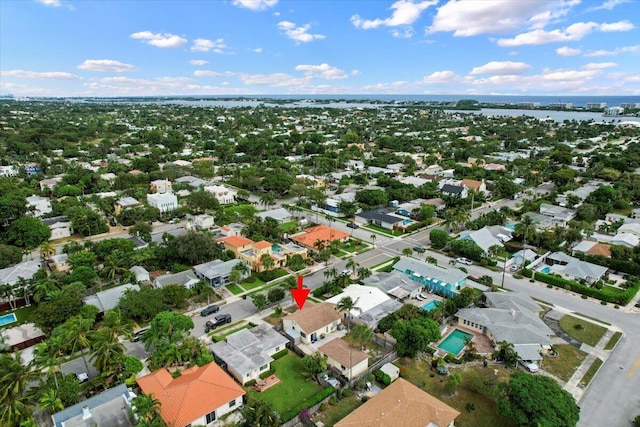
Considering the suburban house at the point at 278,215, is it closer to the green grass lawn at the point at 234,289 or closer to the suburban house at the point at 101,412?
the green grass lawn at the point at 234,289

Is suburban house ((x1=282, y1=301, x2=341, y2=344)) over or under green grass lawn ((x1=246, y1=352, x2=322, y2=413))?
over

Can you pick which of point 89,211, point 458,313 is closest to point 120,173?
point 89,211

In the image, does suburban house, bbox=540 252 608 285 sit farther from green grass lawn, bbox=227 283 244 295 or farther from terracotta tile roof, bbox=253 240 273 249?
green grass lawn, bbox=227 283 244 295

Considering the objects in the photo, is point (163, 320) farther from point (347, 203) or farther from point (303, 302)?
point (347, 203)

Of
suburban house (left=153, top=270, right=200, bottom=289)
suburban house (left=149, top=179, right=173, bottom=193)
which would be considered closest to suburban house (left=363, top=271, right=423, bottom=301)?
suburban house (left=153, top=270, right=200, bottom=289)

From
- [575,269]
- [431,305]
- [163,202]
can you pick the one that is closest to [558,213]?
[575,269]

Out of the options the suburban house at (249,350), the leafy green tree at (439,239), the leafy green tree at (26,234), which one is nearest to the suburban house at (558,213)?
the leafy green tree at (439,239)
